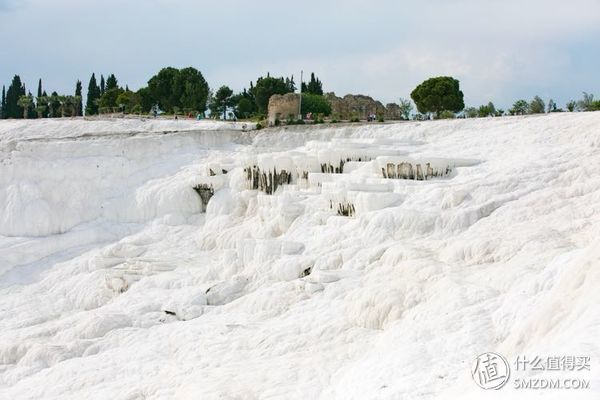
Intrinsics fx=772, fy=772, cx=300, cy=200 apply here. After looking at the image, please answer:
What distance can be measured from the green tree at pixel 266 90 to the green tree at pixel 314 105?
23.3 feet

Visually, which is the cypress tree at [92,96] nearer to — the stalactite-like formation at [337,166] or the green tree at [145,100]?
the green tree at [145,100]

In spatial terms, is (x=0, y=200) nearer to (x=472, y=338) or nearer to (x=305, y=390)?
(x=305, y=390)

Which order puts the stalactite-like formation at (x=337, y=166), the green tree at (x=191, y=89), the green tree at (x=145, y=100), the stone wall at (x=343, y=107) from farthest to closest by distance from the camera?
the green tree at (x=145, y=100) → the green tree at (x=191, y=89) → the stone wall at (x=343, y=107) → the stalactite-like formation at (x=337, y=166)

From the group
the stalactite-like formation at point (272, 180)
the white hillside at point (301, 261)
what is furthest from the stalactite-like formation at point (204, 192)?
the stalactite-like formation at point (272, 180)

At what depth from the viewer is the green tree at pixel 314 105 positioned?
141 feet

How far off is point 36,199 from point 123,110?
27.7 metres

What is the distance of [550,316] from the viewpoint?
9797 mm

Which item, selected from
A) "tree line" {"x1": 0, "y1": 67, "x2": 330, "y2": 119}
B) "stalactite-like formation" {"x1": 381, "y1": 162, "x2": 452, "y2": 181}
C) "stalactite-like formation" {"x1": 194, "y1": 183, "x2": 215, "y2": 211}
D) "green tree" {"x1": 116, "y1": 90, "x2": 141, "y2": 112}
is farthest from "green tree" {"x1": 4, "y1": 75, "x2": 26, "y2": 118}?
"stalactite-like formation" {"x1": 381, "y1": 162, "x2": 452, "y2": 181}

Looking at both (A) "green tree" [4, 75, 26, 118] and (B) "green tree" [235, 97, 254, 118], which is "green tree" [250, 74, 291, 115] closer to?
(B) "green tree" [235, 97, 254, 118]

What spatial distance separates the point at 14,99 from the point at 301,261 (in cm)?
4916

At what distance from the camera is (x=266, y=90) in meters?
52.3

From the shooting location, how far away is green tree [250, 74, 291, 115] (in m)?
52.3

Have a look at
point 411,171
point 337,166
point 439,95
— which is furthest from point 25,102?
point 411,171

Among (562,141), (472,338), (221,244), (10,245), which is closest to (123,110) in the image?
(10,245)
